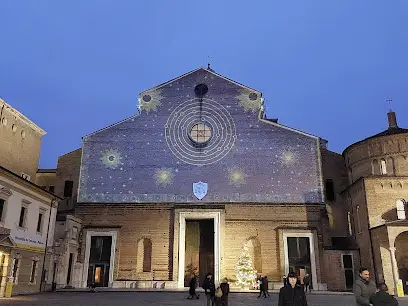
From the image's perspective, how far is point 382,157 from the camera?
3272cm

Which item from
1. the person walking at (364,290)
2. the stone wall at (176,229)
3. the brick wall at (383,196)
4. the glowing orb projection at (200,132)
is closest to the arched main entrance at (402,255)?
the brick wall at (383,196)

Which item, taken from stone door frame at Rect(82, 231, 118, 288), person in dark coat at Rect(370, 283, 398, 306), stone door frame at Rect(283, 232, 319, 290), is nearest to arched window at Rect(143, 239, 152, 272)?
stone door frame at Rect(82, 231, 118, 288)

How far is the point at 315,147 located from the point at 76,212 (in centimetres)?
1951

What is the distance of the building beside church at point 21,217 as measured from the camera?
21203 millimetres

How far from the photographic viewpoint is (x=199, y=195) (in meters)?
31.7

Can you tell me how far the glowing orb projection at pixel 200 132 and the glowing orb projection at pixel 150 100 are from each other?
1705 mm

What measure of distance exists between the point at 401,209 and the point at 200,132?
16.1 m

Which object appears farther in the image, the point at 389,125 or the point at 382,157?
the point at 389,125

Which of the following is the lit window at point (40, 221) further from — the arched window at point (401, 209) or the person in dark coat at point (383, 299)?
the arched window at point (401, 209)

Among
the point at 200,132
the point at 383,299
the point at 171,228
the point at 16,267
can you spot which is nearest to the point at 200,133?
the point at 200,132

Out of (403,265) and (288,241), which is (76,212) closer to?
(288,241)

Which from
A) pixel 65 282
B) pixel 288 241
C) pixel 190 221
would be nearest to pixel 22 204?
pixel 65 282

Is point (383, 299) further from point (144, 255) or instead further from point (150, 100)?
point (150, 100)

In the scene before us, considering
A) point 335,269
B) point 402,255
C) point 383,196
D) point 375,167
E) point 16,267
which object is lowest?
point 16,267
